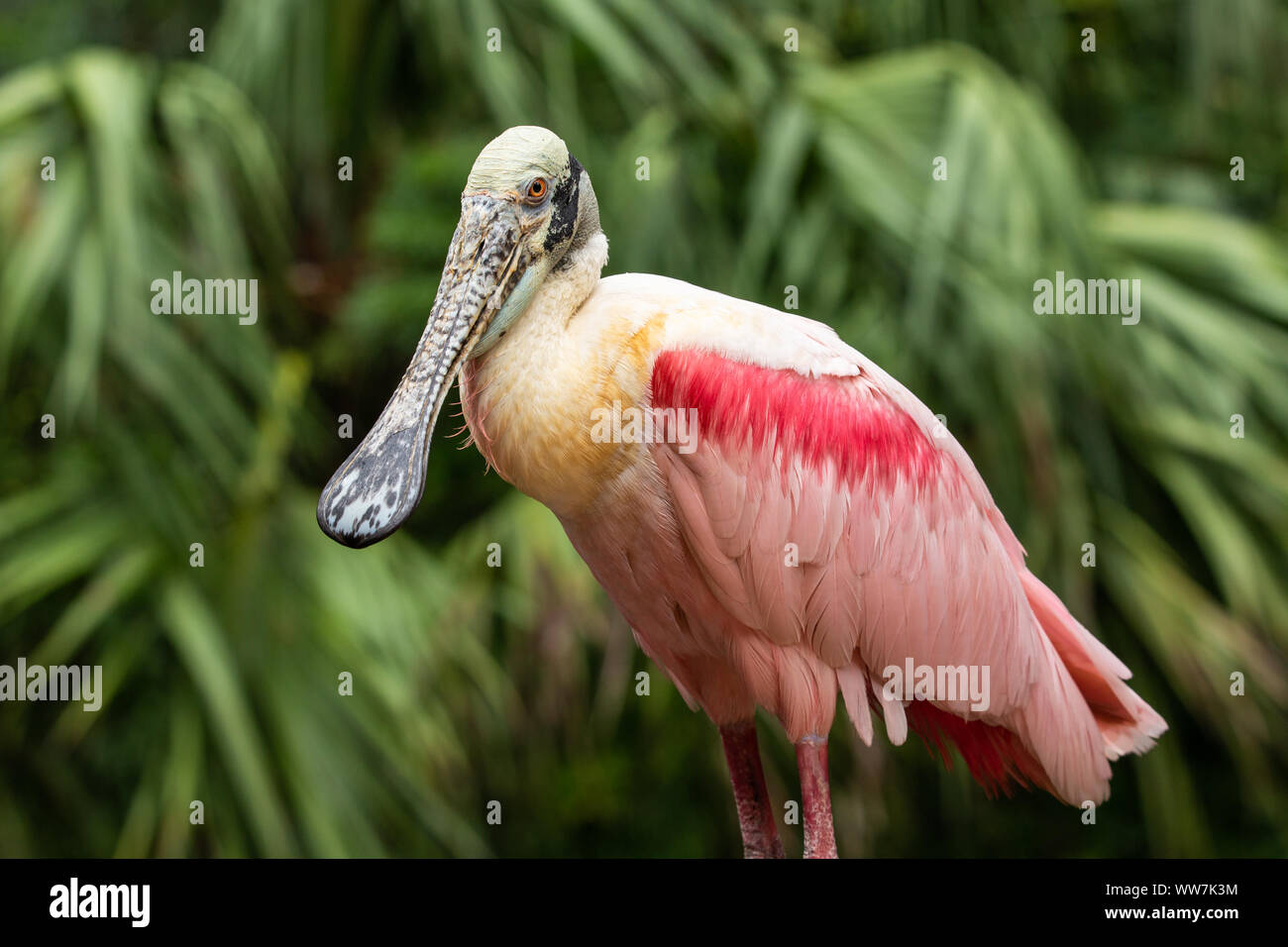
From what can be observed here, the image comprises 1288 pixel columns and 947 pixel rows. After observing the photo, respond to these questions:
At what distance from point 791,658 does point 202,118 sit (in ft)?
9.77

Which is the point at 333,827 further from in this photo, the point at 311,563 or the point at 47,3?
the point at 47,3

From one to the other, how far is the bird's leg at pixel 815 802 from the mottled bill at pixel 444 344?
86 centimetres

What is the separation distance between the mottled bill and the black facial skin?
67mm

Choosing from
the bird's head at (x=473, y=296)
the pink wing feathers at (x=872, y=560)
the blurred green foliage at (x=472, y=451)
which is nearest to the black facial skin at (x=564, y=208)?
the bird's head at (x=473, y=296)

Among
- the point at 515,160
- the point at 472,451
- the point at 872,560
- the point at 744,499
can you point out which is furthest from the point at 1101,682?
the point at 472,451

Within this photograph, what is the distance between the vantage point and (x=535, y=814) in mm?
4785

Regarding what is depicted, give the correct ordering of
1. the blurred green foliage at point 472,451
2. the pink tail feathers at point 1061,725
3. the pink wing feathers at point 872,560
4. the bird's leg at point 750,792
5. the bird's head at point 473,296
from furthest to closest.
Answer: the blurred green foliage at point 472,451 < the bird's leg at point 750,792 < the pink tail feathers at point 1061,725 < the pink wing feathers at point 872,560 < the bird's head at point 473,296

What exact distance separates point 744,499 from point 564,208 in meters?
0.58

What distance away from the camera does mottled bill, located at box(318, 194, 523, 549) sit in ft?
6.78

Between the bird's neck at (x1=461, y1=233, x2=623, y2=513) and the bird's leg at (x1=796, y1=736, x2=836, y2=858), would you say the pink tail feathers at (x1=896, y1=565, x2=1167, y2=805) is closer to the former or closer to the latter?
the bird's leg at (x1=796, y1=736, x2=836, y2=858)

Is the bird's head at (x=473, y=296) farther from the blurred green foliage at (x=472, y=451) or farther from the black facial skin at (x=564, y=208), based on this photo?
the blurred green foliage at (x=472, y=451)

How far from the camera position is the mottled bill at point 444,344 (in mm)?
2066

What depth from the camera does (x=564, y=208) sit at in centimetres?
216

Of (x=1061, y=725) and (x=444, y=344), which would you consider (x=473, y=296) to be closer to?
(x=444, y=344)
